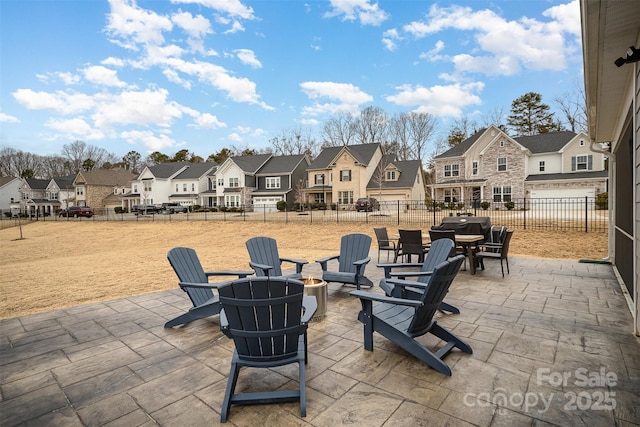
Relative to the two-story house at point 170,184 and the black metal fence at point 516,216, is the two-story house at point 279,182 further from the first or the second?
the two-story house at point 170,184

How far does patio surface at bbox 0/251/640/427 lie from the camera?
84.6 inches

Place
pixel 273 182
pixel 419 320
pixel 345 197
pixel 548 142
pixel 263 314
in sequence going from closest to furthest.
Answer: pixel 263 314 < pixel 419 320 < pixel 548 142 < pixel 345 197 < pixel 273 182

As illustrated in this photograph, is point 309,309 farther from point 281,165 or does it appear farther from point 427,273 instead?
point 281,165

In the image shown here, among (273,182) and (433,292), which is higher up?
(273,182)

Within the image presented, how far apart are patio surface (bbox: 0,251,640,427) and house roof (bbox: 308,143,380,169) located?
30.2 meters

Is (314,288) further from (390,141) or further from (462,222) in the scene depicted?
(390,141)

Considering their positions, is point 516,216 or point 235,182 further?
point 235,182

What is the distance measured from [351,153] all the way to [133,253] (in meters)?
24.5

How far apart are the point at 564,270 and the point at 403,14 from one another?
13302mm

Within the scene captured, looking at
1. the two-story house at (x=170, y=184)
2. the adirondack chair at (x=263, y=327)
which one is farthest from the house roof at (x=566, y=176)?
the two-story house at (x=170, y=184)

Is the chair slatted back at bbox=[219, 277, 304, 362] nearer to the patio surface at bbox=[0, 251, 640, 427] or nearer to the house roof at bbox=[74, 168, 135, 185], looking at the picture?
the patio surface at bbox=[0, 251, 640, 427]

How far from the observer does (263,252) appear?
17.2 ft

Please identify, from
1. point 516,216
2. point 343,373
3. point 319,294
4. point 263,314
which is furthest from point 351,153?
point 263,314

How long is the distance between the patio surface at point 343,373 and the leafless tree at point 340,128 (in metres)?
43.0
